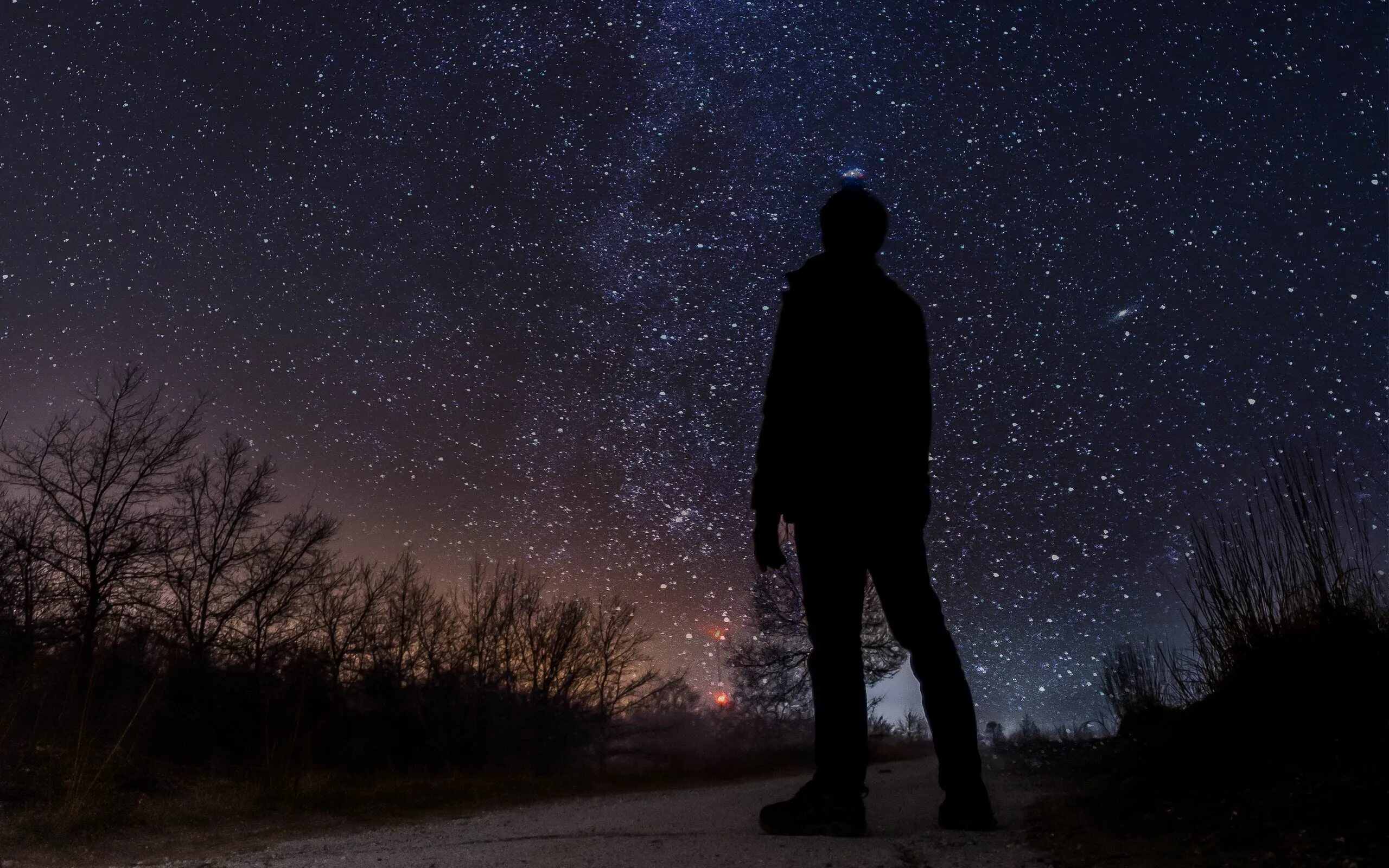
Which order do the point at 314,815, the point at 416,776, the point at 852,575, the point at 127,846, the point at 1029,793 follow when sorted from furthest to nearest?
the point at 416,776 → the point at 314,815 → the point at 127,846 → the point at 1029,793 → the point at 852,575

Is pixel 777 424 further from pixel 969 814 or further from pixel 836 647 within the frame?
pixel 969 814

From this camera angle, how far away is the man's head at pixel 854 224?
3492mm

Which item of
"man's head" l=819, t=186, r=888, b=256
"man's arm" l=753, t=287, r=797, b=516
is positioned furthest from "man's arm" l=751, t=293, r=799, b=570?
"man's head" l=819, t=186, r=888, b=256

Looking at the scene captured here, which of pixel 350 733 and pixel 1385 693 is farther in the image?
pixel 350 733

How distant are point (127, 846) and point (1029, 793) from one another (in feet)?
18.0

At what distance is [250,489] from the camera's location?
20594 millimetres

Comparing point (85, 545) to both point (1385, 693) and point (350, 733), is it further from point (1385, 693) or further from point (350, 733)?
point (1385, 693)

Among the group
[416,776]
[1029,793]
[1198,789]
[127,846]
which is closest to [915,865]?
[1198,789]

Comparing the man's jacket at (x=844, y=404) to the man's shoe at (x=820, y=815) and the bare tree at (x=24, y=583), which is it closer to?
the man's shoe at (x=820, y=815)

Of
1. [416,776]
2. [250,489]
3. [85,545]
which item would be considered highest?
[250,489]

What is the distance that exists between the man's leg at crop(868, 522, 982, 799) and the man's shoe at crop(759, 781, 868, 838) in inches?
14.2

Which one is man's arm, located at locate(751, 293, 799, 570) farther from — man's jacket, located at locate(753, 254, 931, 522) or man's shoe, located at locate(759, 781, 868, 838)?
man's shoe, located at locate(759, 781, 868, 838)

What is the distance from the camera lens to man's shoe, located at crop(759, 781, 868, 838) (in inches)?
116

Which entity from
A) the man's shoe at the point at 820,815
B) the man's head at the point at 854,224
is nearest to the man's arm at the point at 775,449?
the man's head at the point at 854,224
